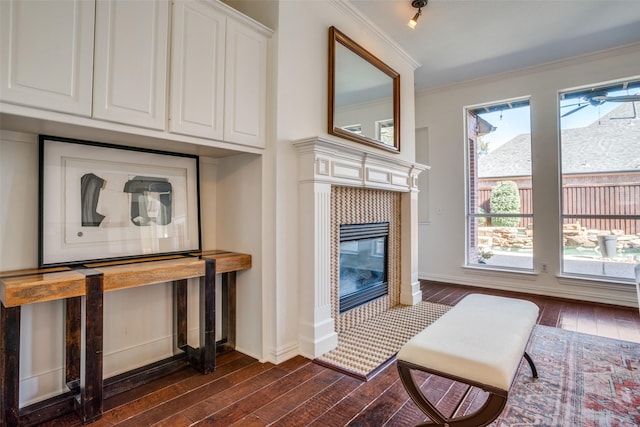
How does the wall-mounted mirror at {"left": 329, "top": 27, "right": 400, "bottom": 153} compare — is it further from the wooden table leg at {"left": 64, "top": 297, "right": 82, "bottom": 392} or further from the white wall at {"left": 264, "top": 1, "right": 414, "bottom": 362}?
the wooden table leg at {"left": 64, "top": 297, "right": 82, "bottom": 392}

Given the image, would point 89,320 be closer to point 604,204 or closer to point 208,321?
point 208,321

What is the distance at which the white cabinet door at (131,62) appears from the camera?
1.64m

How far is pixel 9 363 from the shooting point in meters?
1.51

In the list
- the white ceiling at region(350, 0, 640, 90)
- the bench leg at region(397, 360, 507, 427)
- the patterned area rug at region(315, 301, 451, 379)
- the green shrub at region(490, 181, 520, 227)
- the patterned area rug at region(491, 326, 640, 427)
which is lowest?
the patterned area rug at region(491, 326, 640, 427)

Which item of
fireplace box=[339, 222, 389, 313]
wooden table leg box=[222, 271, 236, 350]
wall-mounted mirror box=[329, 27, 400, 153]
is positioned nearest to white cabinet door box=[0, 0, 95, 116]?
wooden table leg box=[222, 271, 236, 350]

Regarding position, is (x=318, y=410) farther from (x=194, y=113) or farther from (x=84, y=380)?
(x=194, y=113)

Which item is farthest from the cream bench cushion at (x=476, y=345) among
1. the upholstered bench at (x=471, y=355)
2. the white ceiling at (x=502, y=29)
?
the white ceiling at (x=502, y=29)

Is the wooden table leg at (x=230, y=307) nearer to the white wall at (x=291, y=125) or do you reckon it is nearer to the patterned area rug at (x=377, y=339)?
the white wall at (x=291, y=125)

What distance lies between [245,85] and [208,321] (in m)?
1.62

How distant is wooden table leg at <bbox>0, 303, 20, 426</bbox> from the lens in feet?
4.93

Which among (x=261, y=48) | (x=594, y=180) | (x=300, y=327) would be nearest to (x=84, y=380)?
(x=300, y=327)

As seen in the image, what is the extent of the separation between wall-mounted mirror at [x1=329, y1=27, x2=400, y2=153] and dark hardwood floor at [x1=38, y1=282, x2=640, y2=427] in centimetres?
191

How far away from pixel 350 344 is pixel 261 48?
2.35 metres

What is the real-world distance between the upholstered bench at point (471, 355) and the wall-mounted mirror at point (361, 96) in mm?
1819
